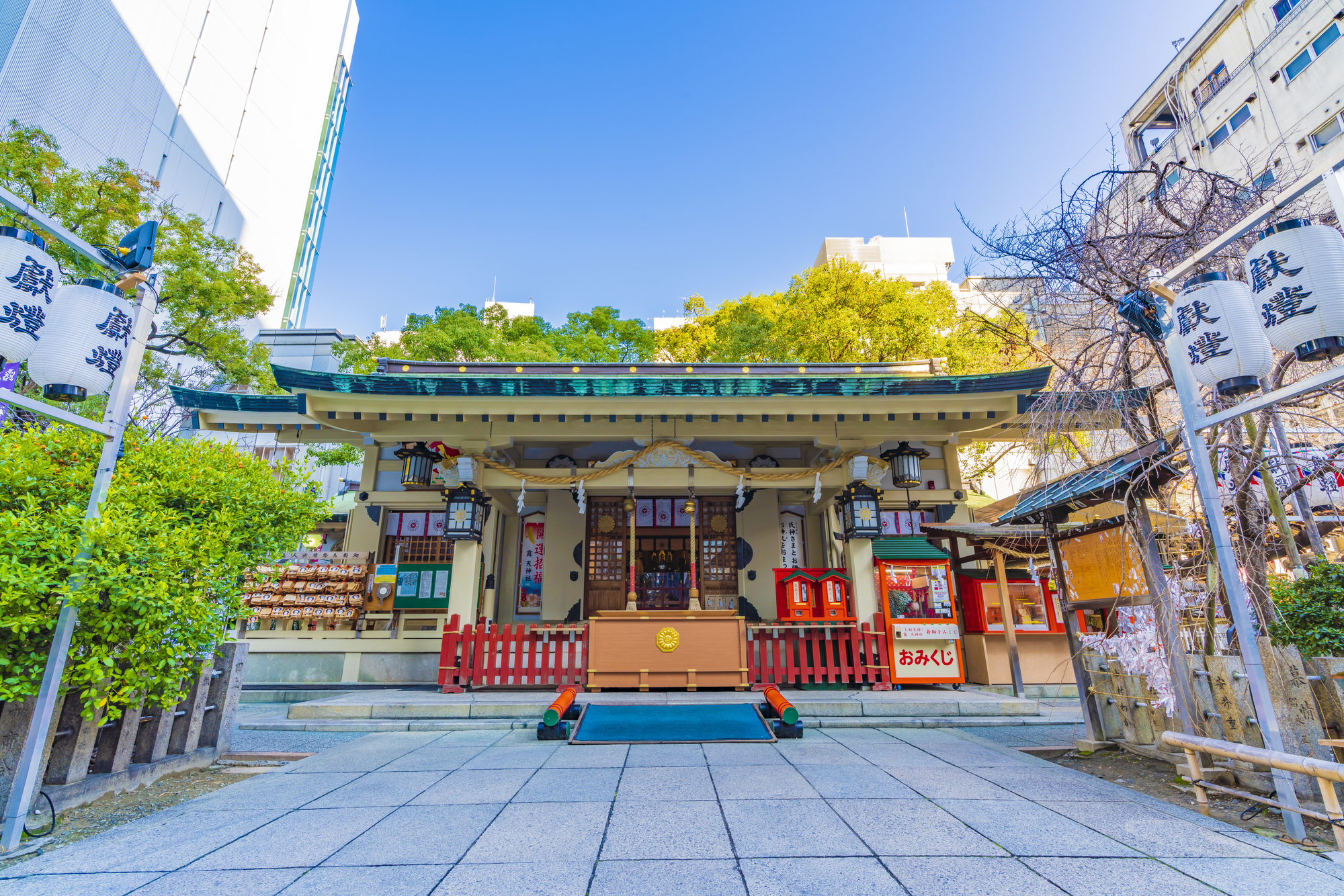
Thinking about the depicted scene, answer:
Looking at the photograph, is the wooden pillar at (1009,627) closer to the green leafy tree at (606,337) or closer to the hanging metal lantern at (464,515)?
the hanging metal lantern at (464,515)

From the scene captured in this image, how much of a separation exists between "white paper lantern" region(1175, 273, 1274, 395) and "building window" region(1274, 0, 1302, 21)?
1068 inches

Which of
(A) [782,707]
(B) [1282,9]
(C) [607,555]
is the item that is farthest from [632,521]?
(B) [1282,9]

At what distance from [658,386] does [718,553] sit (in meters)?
4.71

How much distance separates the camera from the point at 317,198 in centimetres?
3688

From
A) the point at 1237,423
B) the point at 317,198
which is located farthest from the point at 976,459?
the point at 317,198

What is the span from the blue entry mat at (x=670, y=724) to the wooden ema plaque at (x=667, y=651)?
0.84 meters

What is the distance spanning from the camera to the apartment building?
17844 millimetres

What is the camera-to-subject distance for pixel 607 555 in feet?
38.0

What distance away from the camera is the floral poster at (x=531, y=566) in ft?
38.9

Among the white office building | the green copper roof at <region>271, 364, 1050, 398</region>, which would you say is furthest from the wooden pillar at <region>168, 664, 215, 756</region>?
the white office building

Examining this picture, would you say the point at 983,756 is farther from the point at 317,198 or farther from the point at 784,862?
the point at 317,198

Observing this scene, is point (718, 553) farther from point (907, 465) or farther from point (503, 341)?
point (503, 341)

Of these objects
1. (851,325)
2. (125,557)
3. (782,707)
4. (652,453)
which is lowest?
(782,707)

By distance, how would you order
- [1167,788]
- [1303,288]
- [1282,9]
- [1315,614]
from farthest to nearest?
[1282,9] → [1167,788] → [1315,614] → [1303,288]
